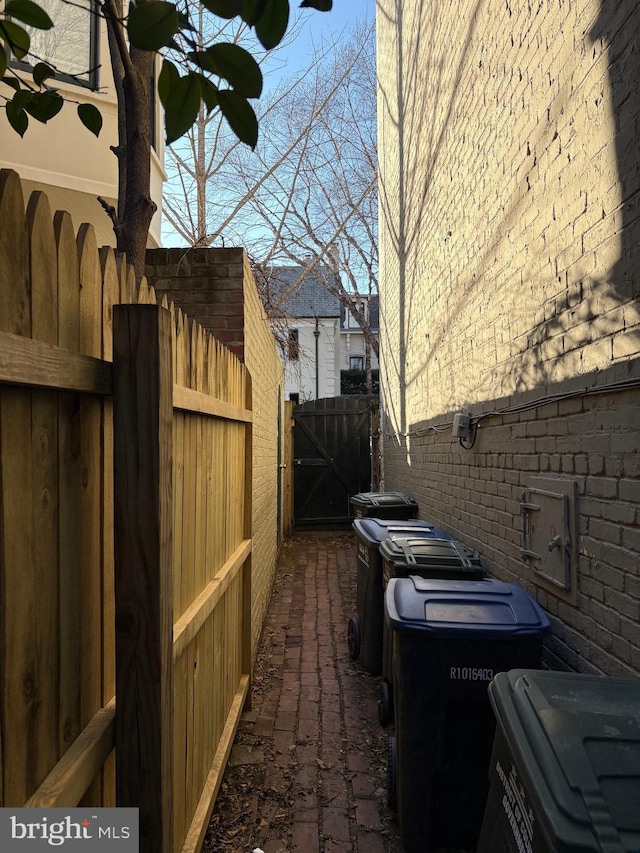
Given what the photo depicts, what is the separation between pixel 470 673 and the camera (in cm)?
229

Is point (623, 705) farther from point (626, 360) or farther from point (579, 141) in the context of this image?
point (579, 141)

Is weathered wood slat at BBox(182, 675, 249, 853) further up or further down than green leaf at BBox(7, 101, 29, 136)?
further down

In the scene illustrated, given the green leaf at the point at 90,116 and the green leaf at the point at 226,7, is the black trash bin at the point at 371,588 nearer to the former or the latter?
the green leaf at the point at 90,116

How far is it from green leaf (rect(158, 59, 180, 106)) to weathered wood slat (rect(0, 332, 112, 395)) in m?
0.48

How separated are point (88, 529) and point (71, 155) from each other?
5807 millimetres

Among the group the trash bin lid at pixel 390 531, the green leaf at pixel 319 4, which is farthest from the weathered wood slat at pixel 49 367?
the trash bin lid at pixel 390 531

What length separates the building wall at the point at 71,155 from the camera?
5629 millimetres

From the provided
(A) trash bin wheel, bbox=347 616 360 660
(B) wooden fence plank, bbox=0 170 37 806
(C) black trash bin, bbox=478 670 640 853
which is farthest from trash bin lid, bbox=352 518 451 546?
(B) wooden fence plank, bbox=0 170 37 806

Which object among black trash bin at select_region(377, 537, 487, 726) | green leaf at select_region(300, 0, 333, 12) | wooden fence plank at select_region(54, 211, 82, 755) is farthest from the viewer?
black trash bin at select_region(377, 537, 487, 726)

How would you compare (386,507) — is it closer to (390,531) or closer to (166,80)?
(390,531)

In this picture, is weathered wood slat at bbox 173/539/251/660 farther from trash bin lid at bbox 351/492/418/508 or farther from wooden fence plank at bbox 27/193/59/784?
trash bin lid at bbox 351/492/418/508

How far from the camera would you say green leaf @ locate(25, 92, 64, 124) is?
131cm

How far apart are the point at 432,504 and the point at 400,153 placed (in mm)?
4722

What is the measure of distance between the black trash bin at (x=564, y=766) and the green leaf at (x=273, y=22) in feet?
4.39
